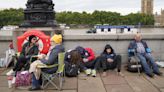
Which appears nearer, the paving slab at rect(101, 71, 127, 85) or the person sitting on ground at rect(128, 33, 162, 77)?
the paving slab at rect(101, 71, 127, 85)

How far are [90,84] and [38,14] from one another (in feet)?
12.5

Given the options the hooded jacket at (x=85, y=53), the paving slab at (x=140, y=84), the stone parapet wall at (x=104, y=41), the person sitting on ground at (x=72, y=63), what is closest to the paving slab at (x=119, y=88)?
the paving slab at (x=140, y=84)

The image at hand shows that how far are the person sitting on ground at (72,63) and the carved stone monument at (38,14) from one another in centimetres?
188

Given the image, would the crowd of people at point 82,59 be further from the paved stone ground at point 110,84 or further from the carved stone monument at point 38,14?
the carved stone monument at point 38,14

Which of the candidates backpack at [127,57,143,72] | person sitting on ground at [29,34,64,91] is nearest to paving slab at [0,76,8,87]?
person sitting on ground at [29,34,64,91]

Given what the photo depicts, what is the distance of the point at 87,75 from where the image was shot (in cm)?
854

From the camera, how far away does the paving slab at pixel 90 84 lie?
7062 millimetres

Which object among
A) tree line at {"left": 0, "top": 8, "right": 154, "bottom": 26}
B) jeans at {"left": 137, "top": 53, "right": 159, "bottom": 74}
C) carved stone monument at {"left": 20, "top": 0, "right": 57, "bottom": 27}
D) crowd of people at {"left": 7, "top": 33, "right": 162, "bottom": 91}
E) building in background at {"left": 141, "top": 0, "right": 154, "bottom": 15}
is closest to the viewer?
crowd of people at {"left": 7, "top": 33, "right": 162, "bottom": 91}

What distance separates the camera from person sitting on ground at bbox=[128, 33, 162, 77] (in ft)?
28.2

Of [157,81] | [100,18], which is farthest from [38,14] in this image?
[100,18]

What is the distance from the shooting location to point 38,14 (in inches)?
399

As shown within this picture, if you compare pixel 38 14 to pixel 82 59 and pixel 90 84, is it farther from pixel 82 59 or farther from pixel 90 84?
pixel 90 84

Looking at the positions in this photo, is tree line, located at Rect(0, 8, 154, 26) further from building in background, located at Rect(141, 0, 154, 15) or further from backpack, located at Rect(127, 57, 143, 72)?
backpack, located at Rect(127, 57, 143, 72)

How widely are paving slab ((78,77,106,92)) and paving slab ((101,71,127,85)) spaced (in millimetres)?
190
